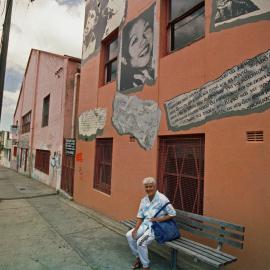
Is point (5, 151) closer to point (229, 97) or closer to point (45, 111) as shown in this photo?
point (45, 111)

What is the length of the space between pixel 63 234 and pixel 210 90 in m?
4.07

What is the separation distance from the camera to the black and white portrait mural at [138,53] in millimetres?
5906

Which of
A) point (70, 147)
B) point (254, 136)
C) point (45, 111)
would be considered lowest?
point (70, 147)

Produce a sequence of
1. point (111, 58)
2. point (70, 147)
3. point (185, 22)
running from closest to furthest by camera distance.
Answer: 1. point (185, 22)
2. point (111, 58)
3. point (70, 147)

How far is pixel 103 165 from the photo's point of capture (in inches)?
314

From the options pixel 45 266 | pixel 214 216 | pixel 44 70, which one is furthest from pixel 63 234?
pixel 44 70

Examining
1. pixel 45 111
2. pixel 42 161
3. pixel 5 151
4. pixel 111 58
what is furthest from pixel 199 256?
pixel 5 151

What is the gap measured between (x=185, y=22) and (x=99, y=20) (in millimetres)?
4063

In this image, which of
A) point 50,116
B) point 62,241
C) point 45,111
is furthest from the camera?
point 45,111

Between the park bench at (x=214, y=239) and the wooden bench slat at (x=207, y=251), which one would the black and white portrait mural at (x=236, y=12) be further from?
the wooden bench slat at (x=207, y=251)

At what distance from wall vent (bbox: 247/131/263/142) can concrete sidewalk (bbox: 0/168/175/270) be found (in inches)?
86.8


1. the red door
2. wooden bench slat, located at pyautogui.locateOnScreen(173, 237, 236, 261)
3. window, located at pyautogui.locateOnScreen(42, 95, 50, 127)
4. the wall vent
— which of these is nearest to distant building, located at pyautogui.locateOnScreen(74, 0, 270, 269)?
the wall vent

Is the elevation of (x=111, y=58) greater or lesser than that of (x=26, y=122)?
greater

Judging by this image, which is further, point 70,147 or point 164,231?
point 70,147
